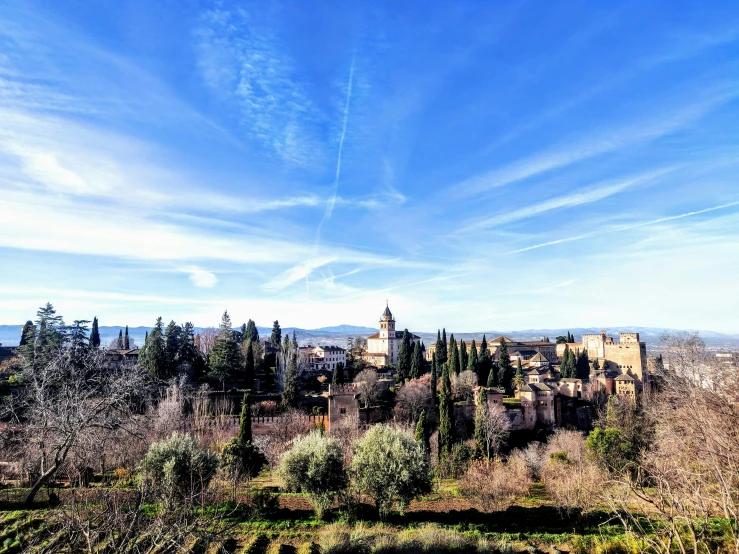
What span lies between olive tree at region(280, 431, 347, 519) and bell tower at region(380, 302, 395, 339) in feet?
202

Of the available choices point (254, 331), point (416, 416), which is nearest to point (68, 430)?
point (416, 416)

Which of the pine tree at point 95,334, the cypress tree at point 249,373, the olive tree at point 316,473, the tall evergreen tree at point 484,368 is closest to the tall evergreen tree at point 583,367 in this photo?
the tall evergreen tree at point 484,368

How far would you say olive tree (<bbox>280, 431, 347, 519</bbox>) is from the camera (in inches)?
725

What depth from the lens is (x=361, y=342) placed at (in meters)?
95.4

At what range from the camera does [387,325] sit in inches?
3199

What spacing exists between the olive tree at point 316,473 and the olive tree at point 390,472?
810 mm

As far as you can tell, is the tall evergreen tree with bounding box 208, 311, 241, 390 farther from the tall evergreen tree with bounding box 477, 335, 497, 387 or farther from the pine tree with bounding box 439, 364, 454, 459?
the tall evergreen tree with bounding box 477, 335, 497, 387

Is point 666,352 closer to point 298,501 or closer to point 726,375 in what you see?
point 726,375

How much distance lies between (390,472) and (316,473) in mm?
3116

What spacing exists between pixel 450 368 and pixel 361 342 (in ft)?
153

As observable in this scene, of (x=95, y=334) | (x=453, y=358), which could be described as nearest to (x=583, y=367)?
(x=453, y=358)

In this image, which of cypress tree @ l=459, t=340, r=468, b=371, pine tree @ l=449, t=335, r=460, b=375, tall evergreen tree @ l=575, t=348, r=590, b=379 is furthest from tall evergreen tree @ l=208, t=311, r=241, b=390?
tall evergreen tree @ l=575, t=348, r=590, b=379

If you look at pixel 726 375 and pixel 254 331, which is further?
pixel 254 331

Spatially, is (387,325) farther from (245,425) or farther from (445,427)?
(245,425)
